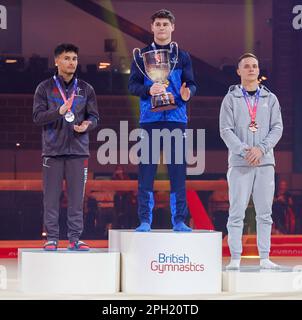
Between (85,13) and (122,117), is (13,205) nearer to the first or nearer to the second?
(122,117)

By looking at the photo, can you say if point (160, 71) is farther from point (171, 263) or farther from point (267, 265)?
point (267, 265)

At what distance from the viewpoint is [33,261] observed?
5703 millimetres

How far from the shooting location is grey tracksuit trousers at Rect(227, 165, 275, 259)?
6.07m

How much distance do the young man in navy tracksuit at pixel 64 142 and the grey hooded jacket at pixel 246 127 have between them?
0.90m

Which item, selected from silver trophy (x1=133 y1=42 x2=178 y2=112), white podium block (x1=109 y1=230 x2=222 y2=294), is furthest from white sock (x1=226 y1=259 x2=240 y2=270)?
silver trophy (x1=133 y1=42 x2=178 y2=112)

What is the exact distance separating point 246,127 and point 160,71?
27.8 inches

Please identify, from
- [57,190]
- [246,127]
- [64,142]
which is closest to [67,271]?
[57,190]

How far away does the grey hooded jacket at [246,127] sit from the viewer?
6.05m

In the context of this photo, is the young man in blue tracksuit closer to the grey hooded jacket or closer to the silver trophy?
the silver trophy

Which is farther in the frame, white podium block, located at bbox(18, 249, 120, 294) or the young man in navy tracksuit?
the young man in navy tracksuit

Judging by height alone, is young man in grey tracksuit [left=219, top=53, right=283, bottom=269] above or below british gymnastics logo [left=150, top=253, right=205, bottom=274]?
above

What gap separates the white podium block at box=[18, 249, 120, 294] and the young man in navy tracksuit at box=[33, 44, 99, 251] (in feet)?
0.64

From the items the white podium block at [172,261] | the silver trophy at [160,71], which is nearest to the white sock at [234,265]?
the white podium block at [172,261]

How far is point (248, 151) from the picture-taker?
601cm
